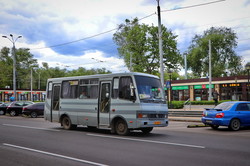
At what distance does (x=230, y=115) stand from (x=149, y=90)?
4.72 meters

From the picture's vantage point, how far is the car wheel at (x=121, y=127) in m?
12.1

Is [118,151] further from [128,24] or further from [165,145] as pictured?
[128,24]

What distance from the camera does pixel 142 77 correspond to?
1244 centimetres

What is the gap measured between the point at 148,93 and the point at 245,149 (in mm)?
4729

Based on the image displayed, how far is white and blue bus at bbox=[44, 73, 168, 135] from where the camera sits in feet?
38.7

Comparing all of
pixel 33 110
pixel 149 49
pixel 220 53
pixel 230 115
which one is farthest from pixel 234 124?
pixel 220 53

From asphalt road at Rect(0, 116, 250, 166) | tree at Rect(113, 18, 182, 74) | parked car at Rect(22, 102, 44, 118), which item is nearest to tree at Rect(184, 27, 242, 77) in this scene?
tree at Rect(113, 18, 182, 74)

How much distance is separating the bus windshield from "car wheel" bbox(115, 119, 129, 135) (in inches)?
55.8

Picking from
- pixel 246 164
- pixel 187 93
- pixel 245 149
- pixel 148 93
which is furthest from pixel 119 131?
pixel 187 93

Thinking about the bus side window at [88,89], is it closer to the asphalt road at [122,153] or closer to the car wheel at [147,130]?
the car wheel at [147,130]

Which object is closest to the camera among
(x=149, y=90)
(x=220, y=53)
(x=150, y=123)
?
(x=150, y=123)

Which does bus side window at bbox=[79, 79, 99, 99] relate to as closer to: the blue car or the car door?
the blue car

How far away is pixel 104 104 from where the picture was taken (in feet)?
42.8

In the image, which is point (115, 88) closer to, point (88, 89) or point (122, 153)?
point (88, 89)
